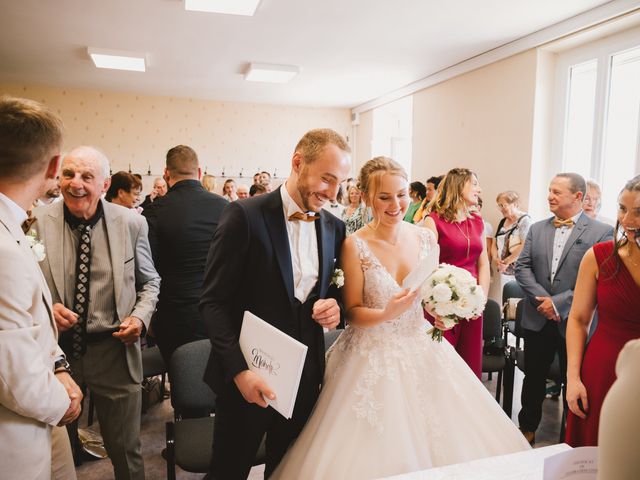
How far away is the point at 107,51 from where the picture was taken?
21.0ft

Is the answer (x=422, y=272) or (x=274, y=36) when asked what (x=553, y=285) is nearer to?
(x=422, y=272)

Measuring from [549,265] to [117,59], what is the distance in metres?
6.72

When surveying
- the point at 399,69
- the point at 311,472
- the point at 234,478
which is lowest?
the point at 234,478

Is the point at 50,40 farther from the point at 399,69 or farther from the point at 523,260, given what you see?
the point at 523,260

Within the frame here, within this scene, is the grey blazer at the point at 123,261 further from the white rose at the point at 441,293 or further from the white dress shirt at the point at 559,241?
the white dress shirt at the point at 559,241

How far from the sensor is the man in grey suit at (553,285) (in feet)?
10.5

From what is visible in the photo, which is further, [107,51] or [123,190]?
[107,51]

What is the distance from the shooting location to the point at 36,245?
1941 millimetres

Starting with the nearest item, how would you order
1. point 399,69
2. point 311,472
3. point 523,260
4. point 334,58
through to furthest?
point 311,472
point 523,260
point 334,58
point 399,69

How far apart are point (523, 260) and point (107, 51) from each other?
626 cm

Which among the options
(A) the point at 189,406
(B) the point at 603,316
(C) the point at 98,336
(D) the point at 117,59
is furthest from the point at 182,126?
(B) the point at 603,316

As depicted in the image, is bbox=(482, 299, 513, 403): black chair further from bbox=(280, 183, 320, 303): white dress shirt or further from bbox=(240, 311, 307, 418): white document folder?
bbox=(240, 311, 307, 418): white document folder

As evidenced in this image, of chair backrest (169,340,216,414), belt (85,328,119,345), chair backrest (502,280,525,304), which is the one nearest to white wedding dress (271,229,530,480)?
chair backrest (169,340,216,414)

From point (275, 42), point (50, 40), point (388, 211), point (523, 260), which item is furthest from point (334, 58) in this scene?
point (388, 211)
